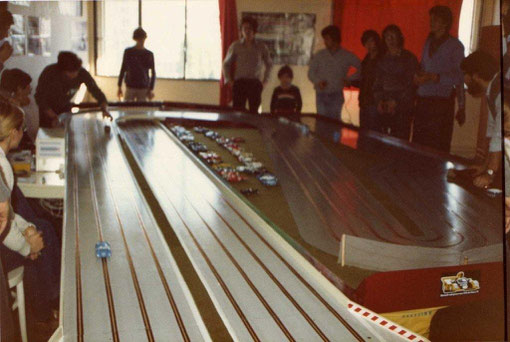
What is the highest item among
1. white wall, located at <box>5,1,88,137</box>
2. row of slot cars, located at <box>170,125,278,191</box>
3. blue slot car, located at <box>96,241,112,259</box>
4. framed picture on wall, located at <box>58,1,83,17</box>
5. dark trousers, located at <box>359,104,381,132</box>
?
framed picture on wall, located at <box>58,1,83,17</box>

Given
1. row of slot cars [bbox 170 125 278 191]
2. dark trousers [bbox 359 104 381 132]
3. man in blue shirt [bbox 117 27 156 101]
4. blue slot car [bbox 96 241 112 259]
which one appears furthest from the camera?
dark trousers [bbox 359 104 381 132]

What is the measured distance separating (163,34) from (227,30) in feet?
6.43

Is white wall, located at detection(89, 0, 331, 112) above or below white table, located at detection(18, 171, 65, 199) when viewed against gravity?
above

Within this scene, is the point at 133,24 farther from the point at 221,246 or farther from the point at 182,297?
the point at 182,297

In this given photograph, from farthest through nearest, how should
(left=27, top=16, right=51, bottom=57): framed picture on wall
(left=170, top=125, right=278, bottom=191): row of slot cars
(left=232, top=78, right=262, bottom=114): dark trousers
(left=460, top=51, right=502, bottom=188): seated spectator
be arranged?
(left=232, top=78, right=262, bottom=114): dark trousers, (left=27, top=16, right=51, bottom=57): framed picture on wall, (left=170, top=125, right=278, bottom=191): row of slot cars, (left=460, top=51, right=502, bottom=188): seated spectator

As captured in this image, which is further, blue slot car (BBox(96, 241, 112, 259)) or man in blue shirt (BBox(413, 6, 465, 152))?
man in blue shirt (BBox(413, 6, 465, 152))

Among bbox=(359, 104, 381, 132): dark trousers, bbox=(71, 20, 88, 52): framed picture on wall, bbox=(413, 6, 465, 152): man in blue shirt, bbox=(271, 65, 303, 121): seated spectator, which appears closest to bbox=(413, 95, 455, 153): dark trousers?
bbox=(413, 6, 465, 152): man in blue shirt

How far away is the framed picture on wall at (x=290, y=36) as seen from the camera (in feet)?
25.5

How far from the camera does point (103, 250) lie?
1.83m

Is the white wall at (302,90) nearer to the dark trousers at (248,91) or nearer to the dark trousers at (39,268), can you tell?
the dark trousers at (248,91)

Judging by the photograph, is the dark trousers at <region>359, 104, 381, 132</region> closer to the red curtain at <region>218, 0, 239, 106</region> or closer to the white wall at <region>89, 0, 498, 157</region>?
the white wall at <region>89, 0, 498, 157</region>

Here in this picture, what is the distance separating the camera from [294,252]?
1951mm

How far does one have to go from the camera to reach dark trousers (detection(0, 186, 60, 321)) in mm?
1973

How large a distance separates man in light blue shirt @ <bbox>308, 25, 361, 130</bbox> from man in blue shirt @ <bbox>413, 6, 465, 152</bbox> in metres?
1.27
